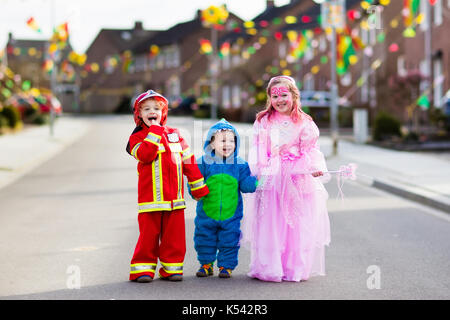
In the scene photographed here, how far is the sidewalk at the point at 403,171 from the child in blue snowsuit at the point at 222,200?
16.2 ft

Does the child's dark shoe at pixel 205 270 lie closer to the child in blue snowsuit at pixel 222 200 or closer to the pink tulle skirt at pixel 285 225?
the child in blue snowsuit at pixel 222 200

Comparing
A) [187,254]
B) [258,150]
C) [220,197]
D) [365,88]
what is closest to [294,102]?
[258,150]

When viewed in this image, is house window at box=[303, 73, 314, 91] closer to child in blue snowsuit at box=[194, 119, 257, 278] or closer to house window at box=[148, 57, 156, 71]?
house window at box=[148, 57, 156, 71]

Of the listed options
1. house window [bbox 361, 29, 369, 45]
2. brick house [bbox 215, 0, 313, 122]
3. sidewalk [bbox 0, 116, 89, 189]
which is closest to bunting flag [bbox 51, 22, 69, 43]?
sidewalk [bbox 0, 116, 89, 189]

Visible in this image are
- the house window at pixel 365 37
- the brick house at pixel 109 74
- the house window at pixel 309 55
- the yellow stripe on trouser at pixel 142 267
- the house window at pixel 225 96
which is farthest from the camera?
the brick house at pixel 109 74

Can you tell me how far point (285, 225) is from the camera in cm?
612

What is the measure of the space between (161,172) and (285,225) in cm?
106

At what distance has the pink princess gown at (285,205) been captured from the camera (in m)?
6.09

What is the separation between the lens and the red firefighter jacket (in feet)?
19.5

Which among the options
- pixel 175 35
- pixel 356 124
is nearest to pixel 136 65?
pixel 175 35

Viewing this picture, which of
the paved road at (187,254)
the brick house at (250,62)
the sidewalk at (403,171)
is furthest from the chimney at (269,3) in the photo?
the paved road at (187,254)
